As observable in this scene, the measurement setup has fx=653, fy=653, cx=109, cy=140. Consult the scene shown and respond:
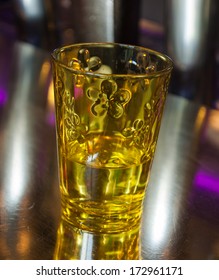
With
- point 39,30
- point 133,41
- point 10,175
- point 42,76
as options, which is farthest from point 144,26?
point 10,175

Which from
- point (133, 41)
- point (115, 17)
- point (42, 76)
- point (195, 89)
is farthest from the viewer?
point (195, 89)

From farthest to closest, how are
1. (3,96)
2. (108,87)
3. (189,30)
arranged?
(189,30) < (3,96) < (108,87)

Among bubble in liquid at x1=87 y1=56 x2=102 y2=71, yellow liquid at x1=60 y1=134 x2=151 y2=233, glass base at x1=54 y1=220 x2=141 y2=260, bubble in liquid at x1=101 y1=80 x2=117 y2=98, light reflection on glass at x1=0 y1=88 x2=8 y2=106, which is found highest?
bubble in liquid at x1=101 y1=80 x2=117 y2=98

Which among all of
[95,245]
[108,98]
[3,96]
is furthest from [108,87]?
[3,96]

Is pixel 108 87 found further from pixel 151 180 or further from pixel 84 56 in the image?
pixel 151 180

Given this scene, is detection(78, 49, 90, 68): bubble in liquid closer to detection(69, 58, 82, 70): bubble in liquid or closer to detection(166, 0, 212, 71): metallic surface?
detection(69, 58, 82, 70): bubble in liquid

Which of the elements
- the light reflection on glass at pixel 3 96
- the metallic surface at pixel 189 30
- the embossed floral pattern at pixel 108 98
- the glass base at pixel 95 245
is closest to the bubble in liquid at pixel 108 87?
the embossed floral pattern at pixel 108 98

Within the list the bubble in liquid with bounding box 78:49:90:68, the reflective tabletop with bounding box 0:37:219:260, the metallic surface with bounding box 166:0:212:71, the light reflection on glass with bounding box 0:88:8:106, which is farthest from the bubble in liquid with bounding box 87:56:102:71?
the metallic surface with bounding box 166:0:212:71

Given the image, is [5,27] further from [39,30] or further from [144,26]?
[144,26]
